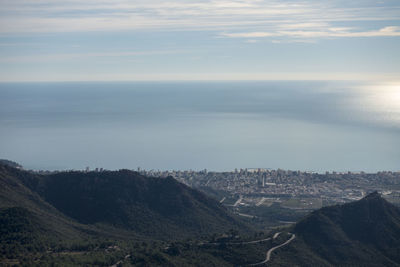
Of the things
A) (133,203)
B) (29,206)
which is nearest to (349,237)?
(133,203)

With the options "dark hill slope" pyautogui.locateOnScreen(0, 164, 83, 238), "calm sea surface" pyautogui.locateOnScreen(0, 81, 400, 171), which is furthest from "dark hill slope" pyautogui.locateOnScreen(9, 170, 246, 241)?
"calm sea surface" pyautogui.locateOnScreen(0, 81, 400, 171)

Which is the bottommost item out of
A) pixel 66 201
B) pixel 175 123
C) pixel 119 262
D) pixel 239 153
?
pixel 119 262

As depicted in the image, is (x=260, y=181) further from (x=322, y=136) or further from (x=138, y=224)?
(x=322, y=136)

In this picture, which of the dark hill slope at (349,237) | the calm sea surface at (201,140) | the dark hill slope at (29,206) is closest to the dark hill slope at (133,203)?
the dark hill slope at (29,206)

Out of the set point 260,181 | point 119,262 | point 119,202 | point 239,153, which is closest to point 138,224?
point 119,202

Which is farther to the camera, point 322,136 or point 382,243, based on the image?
point 322,136

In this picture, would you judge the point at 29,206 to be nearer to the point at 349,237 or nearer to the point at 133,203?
the point at 133,203
